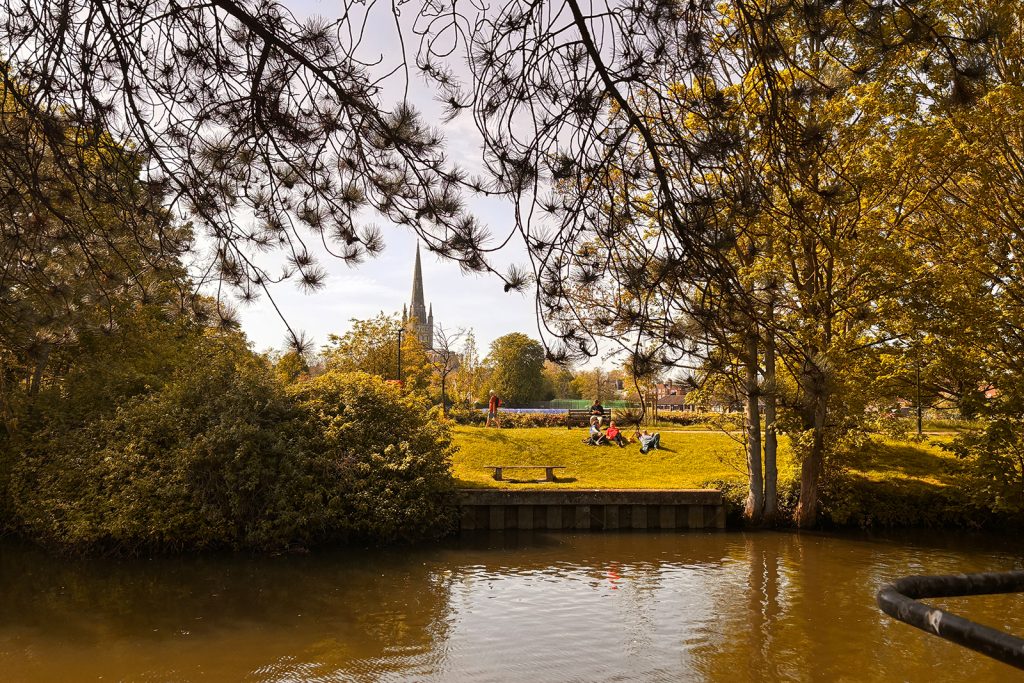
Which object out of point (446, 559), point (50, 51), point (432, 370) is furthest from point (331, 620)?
point (432, 370)

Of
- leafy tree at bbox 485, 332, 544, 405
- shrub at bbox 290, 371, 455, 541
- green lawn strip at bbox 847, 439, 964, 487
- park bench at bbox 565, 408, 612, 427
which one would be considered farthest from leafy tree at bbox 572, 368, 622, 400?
shrub at bbox 290, 371, 455, 541

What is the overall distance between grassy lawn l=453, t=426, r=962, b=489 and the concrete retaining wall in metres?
1.20

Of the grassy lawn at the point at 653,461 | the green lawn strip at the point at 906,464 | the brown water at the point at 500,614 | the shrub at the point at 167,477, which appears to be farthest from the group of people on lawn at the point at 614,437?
the shrub at the point at 167,477

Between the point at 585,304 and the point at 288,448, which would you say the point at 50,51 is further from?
the point at 288,448

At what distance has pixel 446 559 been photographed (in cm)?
1457

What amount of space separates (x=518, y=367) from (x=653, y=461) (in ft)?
151

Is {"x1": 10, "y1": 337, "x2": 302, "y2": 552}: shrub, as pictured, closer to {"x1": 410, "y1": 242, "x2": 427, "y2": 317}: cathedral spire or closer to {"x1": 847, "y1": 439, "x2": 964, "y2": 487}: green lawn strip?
{"x1": 847, "y1": 439, "x2": 964, "y2": 487}: green lawn strip

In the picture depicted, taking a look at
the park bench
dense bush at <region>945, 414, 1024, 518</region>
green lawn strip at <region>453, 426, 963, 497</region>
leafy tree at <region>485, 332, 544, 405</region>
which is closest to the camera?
dense bush at <region>945, 414, 1024, 518</region>

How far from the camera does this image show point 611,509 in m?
17.8

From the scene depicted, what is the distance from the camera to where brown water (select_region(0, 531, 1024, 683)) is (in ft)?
29.4

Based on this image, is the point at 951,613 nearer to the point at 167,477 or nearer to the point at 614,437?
the point at 167,477

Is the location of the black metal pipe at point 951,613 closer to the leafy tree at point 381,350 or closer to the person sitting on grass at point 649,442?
the person sitting on grass at point 649,442

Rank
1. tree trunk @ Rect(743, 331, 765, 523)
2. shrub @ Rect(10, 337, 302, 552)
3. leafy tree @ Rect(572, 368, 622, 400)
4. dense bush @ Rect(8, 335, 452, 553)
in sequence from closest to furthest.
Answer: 1. shrub @ Rect(10, 337, 302, 552)
2. dense bush @ Rect(8, 335, 452, 553)
3. tree trunk @ Rect(743, 331, 765, 523)
4. leafy tree @ Rect(572, 368, 622, 400)

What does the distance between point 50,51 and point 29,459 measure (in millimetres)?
14748
